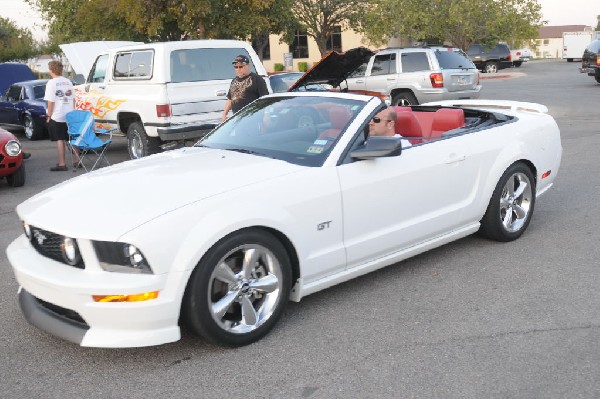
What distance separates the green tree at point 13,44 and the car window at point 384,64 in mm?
41793

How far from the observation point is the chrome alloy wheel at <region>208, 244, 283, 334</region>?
374 cm

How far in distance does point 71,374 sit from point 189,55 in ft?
25.0

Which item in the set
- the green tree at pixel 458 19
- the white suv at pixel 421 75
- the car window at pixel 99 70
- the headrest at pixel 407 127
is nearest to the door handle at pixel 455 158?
the headrest at pixel 407 127

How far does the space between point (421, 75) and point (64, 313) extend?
42.9 ft

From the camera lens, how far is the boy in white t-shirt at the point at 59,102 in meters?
10.3

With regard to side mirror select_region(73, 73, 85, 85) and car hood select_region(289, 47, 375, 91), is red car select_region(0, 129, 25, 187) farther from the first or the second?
car hood select_region(289, 47, 375, 91)

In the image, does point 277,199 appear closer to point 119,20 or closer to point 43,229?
point 43,229

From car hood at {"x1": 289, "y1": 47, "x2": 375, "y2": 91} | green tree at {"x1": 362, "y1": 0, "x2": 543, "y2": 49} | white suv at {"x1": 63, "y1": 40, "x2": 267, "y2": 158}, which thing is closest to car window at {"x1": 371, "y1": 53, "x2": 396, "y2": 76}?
white suv at {"x1": 63, "y1": 40, "x2": 267, "y2": 158}

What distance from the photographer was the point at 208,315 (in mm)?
3656

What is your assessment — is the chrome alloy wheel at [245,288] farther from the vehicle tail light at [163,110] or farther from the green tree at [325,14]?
the green tree at [325,14]

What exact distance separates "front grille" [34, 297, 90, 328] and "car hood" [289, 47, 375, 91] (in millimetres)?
3639

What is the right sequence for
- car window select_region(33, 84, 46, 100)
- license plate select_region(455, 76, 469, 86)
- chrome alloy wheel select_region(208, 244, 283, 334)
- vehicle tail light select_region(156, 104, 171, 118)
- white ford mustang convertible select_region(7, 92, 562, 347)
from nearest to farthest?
white ford mustang convertible select_region(7, 92, 562, 347) → chrome alloy wheel select_region(208, 244, 283, 334) → vehicle tail light select_region(156, 104, 171, 118) → car window select_region(33, 84, 46, 100) → license plate select_region(455, 76, 469, 86)

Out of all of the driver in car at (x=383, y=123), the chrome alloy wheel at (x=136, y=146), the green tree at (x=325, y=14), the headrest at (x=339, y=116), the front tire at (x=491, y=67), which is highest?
the green tree at (x=325, y=14)

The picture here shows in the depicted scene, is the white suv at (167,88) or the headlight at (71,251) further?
the white suv at (167,88)
